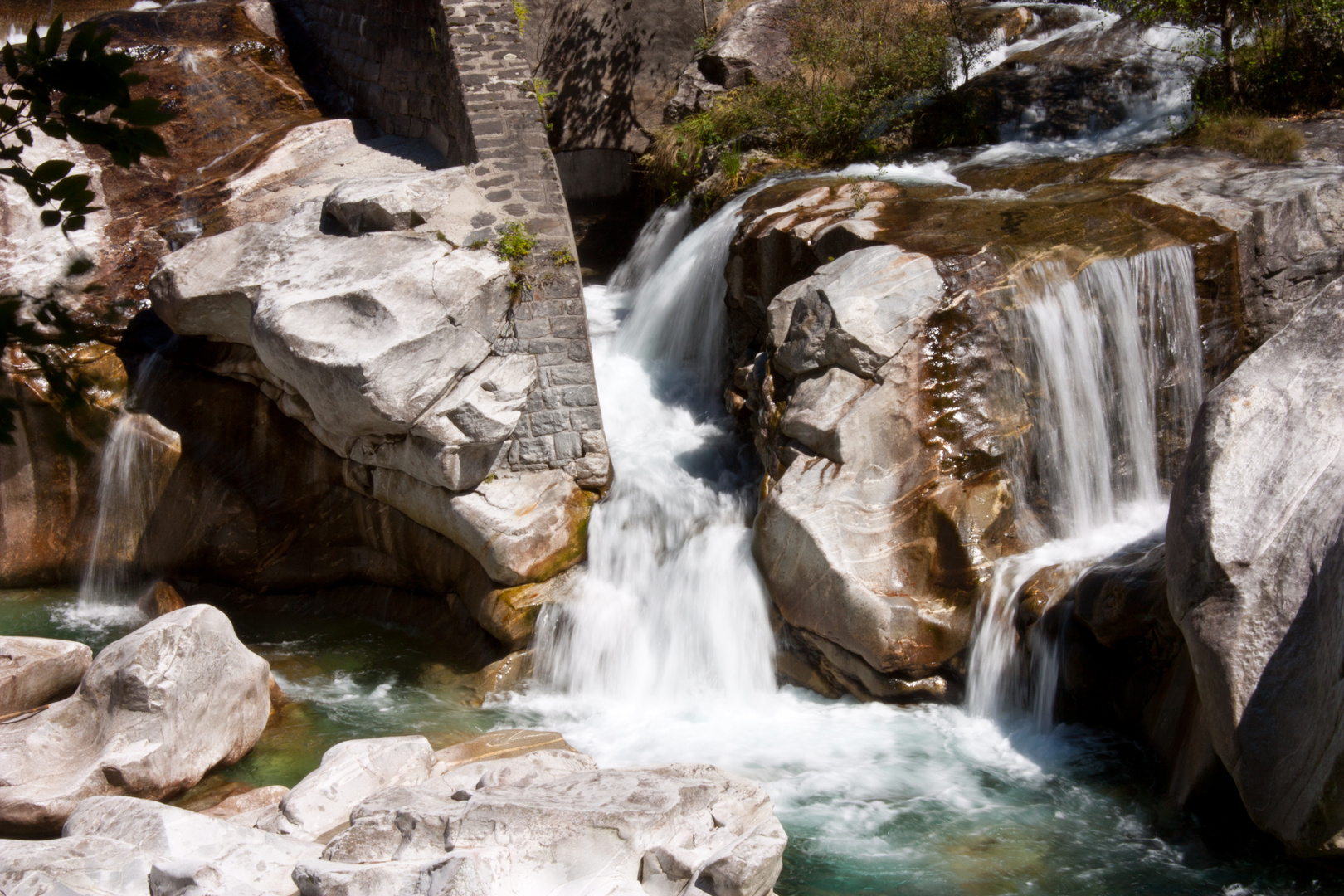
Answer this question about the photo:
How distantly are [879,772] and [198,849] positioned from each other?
3028mm

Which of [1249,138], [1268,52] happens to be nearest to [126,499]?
[1249,138]

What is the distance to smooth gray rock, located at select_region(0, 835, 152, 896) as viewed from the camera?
11.3ft

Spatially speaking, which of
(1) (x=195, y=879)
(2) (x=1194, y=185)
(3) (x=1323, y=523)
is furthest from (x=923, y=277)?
(1) (x=195, y=879)

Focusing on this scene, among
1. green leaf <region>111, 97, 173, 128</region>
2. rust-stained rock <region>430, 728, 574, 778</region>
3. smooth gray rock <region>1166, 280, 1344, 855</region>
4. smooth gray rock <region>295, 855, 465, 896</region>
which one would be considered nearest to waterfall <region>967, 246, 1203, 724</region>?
smooth gray rock <region>1166, 280, 1344, 855</region>

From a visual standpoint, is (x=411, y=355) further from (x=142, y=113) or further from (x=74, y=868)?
(x=142, y=113)

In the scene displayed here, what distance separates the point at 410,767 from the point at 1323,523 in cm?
395

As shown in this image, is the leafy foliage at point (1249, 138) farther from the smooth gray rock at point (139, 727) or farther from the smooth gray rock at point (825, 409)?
the smooth gray rock at point (139, 727)

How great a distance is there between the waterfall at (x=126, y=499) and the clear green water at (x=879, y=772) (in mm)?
507

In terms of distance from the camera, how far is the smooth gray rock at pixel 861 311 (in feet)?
19.3

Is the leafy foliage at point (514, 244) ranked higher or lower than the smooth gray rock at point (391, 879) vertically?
higher

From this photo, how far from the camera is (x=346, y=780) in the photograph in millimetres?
4500

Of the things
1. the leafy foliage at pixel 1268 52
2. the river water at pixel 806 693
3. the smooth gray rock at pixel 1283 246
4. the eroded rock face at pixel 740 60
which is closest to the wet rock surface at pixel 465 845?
the river water at pixel 806 693

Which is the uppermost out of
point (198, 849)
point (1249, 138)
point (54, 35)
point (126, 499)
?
point (1249, 138)

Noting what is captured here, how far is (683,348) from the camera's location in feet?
27.2
